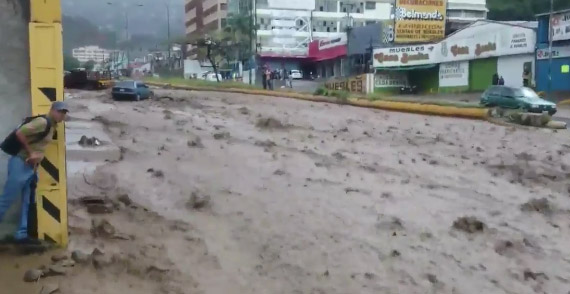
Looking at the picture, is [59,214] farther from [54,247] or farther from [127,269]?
[127,269]

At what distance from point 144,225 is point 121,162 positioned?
5.04m

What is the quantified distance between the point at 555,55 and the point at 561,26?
1609 mm

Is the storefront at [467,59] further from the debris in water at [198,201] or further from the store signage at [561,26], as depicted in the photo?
the debris in water at [198,201]

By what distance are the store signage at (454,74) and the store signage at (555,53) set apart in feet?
25.8

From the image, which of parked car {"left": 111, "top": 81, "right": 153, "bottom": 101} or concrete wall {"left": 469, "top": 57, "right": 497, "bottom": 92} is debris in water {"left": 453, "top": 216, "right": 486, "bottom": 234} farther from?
concrete wall {"left": 469, "top": 57, "right": 497, "bottom": 92}

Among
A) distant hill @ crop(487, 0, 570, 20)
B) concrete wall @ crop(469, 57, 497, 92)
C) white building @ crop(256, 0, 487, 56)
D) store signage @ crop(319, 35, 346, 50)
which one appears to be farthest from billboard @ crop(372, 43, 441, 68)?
white building @ crop(256, 0, 487, 56)

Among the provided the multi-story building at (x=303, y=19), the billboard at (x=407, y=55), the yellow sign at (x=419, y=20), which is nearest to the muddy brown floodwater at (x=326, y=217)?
the billboard at (x=407, y=55)

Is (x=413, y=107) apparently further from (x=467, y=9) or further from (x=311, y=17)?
(x=467, y=9)

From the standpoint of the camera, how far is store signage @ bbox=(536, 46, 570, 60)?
36.9 meters

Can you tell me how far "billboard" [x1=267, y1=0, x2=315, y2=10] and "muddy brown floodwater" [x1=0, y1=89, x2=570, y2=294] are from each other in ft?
244

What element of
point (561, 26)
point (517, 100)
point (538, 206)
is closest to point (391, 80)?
point (561, 26)

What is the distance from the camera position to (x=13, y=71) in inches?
251

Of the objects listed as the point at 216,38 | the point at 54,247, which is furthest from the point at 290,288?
the point at 216,38

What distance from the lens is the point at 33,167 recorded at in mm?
6109
